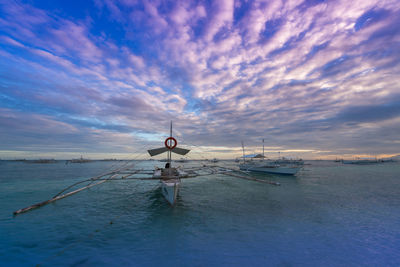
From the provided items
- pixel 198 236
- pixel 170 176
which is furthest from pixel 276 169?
pixel 198 236

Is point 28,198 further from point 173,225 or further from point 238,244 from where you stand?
point 238,244

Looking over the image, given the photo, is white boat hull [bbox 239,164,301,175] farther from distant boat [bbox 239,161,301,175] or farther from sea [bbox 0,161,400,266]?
sea [bbox 0,161,400,266]

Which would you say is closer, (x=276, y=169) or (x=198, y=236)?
A: (x=198, y=236)

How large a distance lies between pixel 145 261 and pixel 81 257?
10.3 ft

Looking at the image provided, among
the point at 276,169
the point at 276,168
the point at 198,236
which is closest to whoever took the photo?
the point at 198,236

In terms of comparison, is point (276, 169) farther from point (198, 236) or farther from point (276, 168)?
point (198, 236)

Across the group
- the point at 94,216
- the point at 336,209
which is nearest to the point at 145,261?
the point at 94,216

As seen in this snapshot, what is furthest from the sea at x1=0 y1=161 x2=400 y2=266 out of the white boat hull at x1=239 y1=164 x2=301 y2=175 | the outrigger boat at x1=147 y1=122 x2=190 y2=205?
the white boat hull at x1=239 y1=164 x2=301 y2=175

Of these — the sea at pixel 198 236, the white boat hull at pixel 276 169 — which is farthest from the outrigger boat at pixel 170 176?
the white boat hull at pixel 276 169

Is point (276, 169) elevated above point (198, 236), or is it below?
above

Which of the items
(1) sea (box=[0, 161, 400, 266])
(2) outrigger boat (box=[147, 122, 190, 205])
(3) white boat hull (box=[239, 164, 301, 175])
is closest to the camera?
(1) sea (box=[0, 161, 400, 266])

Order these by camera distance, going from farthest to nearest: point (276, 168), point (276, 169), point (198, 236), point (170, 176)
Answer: point (276, 169) → point (276, 168) → point (170, 176) → point (198, 236)

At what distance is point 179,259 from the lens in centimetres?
759

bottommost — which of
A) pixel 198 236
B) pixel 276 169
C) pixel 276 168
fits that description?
pixel 198 236
